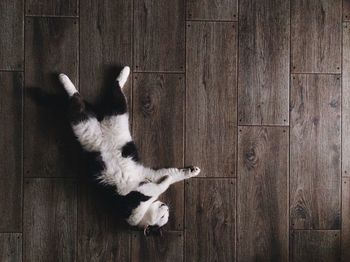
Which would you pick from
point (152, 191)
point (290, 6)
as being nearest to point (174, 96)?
point (152, 191)

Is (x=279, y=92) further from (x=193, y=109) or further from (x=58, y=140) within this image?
(x=58, y=140)

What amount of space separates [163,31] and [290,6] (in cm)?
59

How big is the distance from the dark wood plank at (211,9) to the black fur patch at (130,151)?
63cm

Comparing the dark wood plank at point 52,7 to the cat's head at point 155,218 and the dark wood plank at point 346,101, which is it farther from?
the dark wood plank at point 346,101

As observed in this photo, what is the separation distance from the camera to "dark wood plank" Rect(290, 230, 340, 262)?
5.81ft

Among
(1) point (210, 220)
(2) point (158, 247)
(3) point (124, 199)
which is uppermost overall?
(3) point (124, 199)

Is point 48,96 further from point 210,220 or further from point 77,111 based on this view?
point 210,220

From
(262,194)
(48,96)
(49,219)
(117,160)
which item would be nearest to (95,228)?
(49,219)

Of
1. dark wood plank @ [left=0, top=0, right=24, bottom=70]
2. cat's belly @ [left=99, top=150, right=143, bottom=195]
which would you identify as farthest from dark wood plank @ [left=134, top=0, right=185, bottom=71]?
dark wood plank @ [left=0, top=0, right=24, bottom=70]

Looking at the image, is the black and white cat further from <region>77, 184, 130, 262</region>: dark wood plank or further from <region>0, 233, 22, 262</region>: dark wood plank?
Result: <region>0, 233, 22, 262</region>: dark wood plank

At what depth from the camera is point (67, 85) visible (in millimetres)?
1679

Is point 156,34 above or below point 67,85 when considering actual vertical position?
above

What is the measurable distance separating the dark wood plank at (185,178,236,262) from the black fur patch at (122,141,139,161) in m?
0.28

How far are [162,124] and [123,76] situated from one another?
276 millimetres
